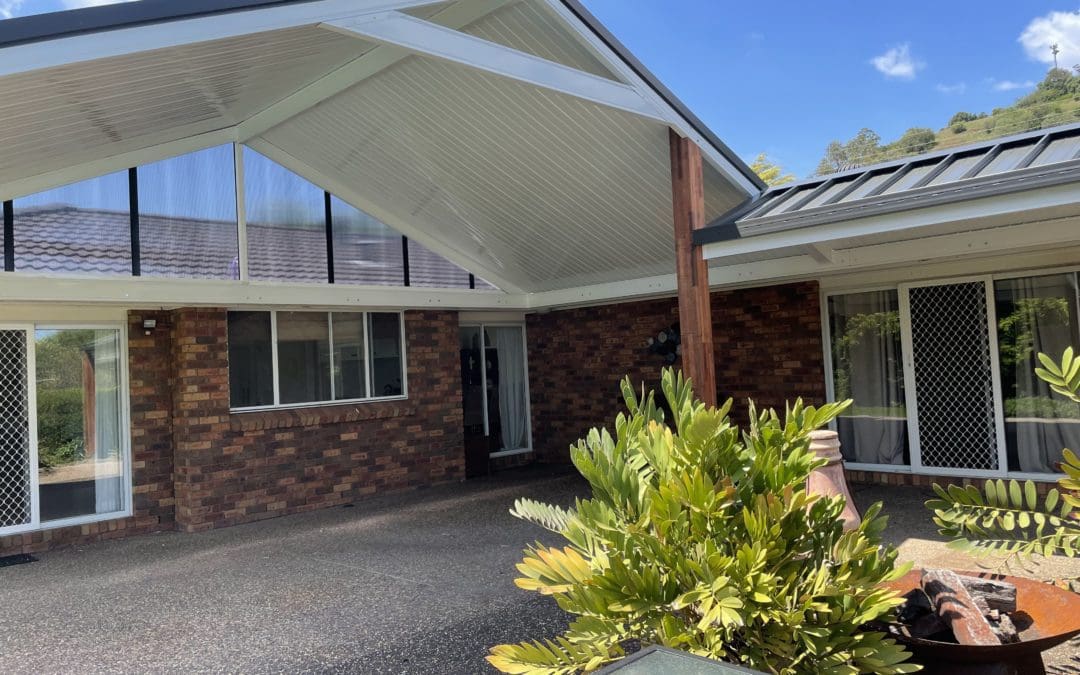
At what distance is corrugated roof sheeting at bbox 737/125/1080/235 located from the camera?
5.57m

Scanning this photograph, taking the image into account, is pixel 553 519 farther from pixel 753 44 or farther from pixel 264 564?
pixel 753 44

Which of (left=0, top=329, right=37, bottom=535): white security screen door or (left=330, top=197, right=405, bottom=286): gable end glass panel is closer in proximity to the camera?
(left=0, top=329, right=37, bottom=535): white security screen door

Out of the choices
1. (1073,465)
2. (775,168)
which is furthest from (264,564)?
(775,168)

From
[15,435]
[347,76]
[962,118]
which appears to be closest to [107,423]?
[15,435]

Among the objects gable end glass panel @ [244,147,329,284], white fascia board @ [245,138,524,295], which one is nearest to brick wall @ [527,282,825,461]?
white fascia board @ [245,138,524,295]

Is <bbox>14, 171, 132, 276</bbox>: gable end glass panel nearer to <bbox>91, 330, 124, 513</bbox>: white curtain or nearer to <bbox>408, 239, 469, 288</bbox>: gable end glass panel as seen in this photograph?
<bbox>91, 330, 124, 513</bbox>: white curtain

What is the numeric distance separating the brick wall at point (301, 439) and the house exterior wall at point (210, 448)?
12mm

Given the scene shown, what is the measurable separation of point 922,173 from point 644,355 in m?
5.74

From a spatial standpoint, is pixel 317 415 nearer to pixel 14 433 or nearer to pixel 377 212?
pixel 377 212

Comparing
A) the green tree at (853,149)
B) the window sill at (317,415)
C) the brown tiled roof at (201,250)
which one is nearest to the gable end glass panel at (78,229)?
the brown tiled roof at (201,250)

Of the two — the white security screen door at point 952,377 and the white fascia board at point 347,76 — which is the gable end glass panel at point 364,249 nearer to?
the white fascia board at point 347,76

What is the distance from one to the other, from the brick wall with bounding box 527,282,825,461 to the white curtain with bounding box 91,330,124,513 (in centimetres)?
649

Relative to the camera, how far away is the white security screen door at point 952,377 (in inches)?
322

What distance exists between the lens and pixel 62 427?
8.20 meters
